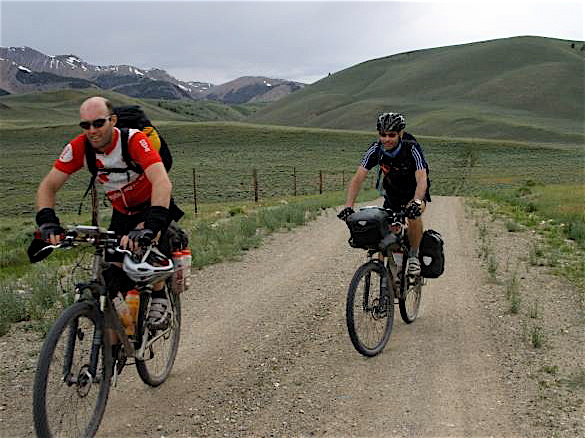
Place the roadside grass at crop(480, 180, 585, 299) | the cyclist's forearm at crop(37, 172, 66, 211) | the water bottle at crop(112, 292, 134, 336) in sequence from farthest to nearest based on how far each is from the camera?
the roadside grass at crop(480, 180, 585, 299) < the water bottle at crop(112, 292, 134, 336) < the cyclist's forearm at crop(37, 172, 66, 211)

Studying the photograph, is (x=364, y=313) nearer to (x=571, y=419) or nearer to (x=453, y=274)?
(x=571, y=419)

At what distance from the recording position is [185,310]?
7.20 metres

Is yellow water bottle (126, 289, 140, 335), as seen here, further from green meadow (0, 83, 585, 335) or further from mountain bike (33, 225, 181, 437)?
green meadow (0, 83, 585, 335)

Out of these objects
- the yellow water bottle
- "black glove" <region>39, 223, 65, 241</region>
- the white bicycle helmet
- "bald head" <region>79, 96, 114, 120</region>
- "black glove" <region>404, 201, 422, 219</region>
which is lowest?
the yellow water bottle

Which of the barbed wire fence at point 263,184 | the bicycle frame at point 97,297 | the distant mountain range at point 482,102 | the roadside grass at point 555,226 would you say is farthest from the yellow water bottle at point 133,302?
the distant mountain range at point 482,102

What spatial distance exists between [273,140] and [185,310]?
77.0m

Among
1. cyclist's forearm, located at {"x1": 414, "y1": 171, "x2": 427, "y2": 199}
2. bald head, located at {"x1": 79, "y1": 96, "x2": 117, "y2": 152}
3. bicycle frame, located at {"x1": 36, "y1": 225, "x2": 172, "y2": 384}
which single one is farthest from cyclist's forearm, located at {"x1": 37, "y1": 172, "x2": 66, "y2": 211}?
cyclist's forearm, located at {"x1": 414, "y1": 171, "x2": 427, "y2": 199}

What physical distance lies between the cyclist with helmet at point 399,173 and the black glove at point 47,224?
2.87 m

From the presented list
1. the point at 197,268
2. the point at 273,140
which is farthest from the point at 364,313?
the point at 273,140

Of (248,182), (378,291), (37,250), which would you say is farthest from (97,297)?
(248,182)

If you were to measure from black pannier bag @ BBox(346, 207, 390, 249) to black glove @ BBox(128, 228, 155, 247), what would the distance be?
233 centimetres

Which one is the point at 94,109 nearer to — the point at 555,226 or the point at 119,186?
the point at 119,186

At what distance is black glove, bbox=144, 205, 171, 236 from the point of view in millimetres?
3680

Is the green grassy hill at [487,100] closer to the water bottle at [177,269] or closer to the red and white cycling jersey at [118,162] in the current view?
the water bottle at [177,269]
